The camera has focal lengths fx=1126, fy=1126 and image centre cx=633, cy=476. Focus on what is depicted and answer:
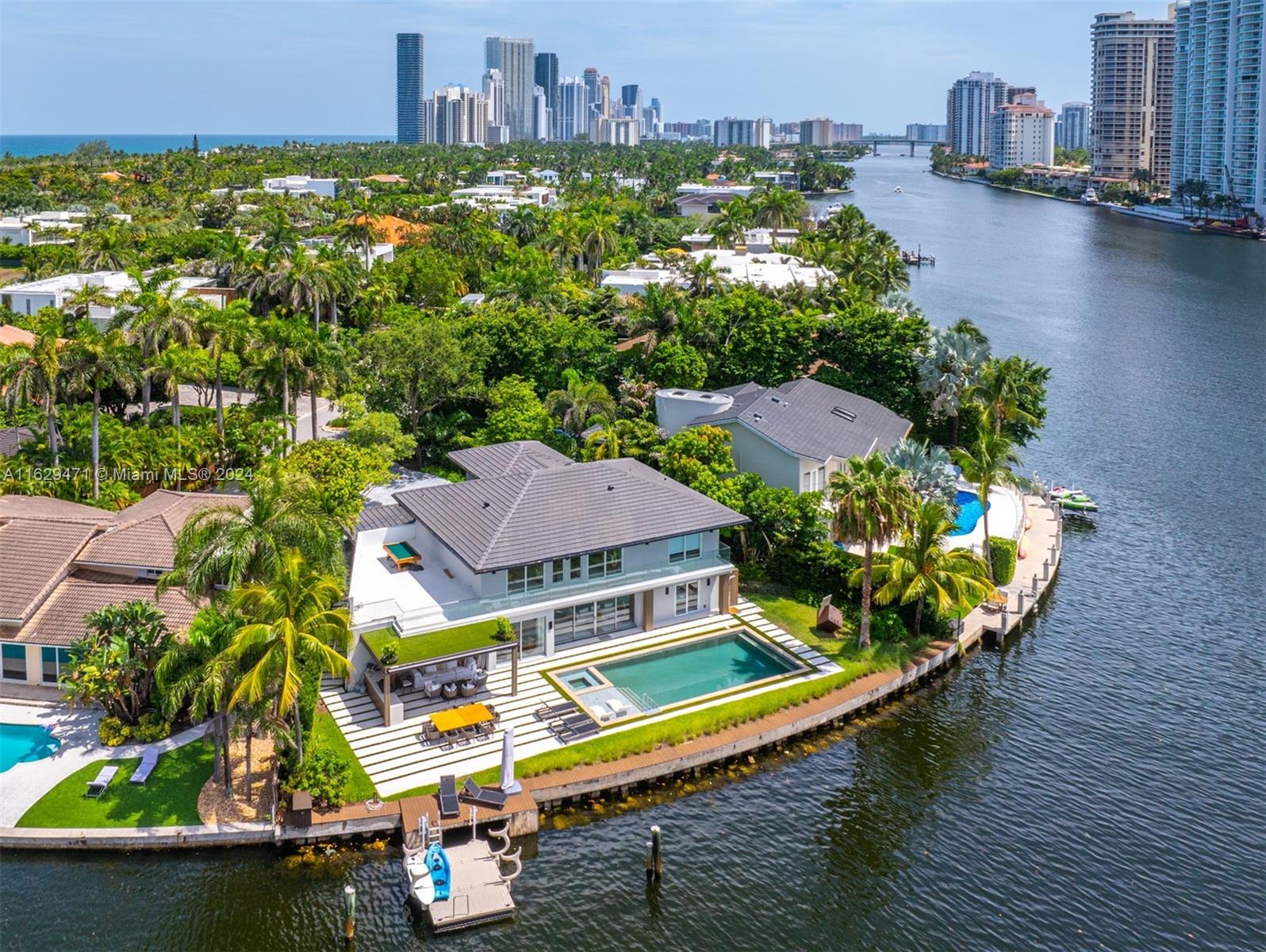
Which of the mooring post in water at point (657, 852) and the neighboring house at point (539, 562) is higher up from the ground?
the neighboring house at point (539, 562)

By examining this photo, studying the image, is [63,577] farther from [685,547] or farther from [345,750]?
[685,547]

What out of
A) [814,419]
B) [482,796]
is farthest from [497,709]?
[814,419]

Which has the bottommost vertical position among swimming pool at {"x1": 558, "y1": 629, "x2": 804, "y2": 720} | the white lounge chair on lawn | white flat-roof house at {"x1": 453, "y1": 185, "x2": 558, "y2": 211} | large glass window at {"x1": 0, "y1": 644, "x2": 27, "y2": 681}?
the white lounge chair on lawn

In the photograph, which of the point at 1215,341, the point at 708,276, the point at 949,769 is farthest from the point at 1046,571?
the point at 1215,341

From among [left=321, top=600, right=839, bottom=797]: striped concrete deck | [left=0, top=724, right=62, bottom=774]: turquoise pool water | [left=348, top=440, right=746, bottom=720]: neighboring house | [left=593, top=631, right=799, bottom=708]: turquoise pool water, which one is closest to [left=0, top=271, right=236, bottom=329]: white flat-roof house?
[left=348, top=440, right=746, bottom=720]: neighboring house

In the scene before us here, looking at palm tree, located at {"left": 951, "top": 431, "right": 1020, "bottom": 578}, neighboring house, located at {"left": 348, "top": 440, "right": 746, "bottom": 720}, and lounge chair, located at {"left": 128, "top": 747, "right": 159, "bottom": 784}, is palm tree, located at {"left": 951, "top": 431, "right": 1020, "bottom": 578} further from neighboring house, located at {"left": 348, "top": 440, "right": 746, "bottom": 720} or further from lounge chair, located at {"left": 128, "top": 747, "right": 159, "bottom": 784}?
lounge chair, located at {"left": 128, "top": 747, "right": 159, "bottom": 784}

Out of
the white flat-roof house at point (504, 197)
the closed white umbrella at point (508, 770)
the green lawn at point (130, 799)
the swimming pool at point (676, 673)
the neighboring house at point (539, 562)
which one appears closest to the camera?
the green lawn at point (130, 799)

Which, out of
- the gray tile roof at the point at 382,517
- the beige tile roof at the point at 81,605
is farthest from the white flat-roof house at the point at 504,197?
the beige tile roof at the point at 81,605

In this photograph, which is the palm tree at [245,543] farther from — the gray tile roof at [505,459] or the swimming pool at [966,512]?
the swimming pool at [966,512]
